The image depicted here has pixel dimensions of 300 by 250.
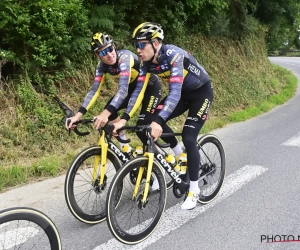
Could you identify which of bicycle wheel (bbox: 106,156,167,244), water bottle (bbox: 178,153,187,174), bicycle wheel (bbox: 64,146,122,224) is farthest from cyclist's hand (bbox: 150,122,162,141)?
water bottle (bbox: 178,153,187,174)

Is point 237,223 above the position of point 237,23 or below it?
below

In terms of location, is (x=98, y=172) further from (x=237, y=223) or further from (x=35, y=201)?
(x=237, y=223)

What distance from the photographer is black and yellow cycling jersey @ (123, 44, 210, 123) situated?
11.8ft

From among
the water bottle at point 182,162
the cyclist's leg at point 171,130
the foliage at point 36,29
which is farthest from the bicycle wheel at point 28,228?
the foliage at point 36,29

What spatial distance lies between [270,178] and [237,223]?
61.8 inches

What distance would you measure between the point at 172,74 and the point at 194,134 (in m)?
0.78

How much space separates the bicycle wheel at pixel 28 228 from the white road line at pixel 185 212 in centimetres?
64

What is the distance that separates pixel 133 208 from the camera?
3.84m

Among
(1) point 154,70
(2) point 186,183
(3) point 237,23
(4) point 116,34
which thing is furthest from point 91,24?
(3) point 237,23

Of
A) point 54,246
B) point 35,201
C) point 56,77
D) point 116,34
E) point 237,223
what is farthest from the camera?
point 116,34

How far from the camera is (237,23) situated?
15047 mm

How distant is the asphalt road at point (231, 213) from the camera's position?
346cm

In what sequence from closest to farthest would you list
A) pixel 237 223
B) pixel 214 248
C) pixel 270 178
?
pixel 214 248 → pixel 237 223 → pixel 270 178

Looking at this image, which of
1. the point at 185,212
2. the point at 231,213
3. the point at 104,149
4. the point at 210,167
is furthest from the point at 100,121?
the point at 231,213
